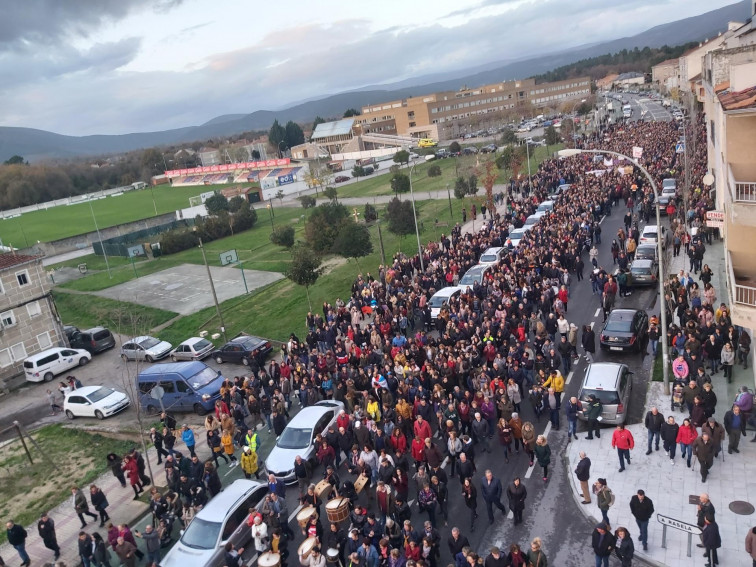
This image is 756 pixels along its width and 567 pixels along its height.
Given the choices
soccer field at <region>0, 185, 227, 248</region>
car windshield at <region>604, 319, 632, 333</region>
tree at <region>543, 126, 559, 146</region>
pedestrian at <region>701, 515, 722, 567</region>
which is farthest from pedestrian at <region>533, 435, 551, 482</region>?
soccer field at <region>0, 185, 227, 248</region>

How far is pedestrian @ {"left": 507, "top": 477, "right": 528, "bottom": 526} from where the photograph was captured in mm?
11180

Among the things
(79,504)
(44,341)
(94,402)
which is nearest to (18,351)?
(44,341)

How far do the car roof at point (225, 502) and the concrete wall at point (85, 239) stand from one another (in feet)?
188

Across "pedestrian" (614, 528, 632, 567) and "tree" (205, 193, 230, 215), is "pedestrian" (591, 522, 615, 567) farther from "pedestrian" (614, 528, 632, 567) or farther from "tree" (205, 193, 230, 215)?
"tree" (205, 193, 230, 215)

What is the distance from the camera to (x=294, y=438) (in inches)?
598

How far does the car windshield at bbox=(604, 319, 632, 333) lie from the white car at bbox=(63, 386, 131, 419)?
17895 millimetres

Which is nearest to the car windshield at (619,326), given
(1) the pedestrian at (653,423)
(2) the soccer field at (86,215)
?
(1) the pedestrian at (653,423)

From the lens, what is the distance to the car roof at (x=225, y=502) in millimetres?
A: 12086

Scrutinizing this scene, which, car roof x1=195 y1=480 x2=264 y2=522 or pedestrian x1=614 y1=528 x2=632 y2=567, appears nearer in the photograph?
pedestrian x1=614 y1=528 x2=632 y2=567

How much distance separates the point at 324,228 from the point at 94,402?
19.4 meters

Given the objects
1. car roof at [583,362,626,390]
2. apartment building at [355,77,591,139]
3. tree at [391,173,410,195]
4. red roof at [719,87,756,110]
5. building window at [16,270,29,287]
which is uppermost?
apartment building at [355,77,591,139]

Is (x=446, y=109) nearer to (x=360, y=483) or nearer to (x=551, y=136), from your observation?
(x=551, y=136)

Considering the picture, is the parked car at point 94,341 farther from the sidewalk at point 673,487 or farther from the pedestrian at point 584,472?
the pedestrian at point 584,472

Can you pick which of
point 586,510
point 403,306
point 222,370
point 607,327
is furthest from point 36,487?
point 607,327
